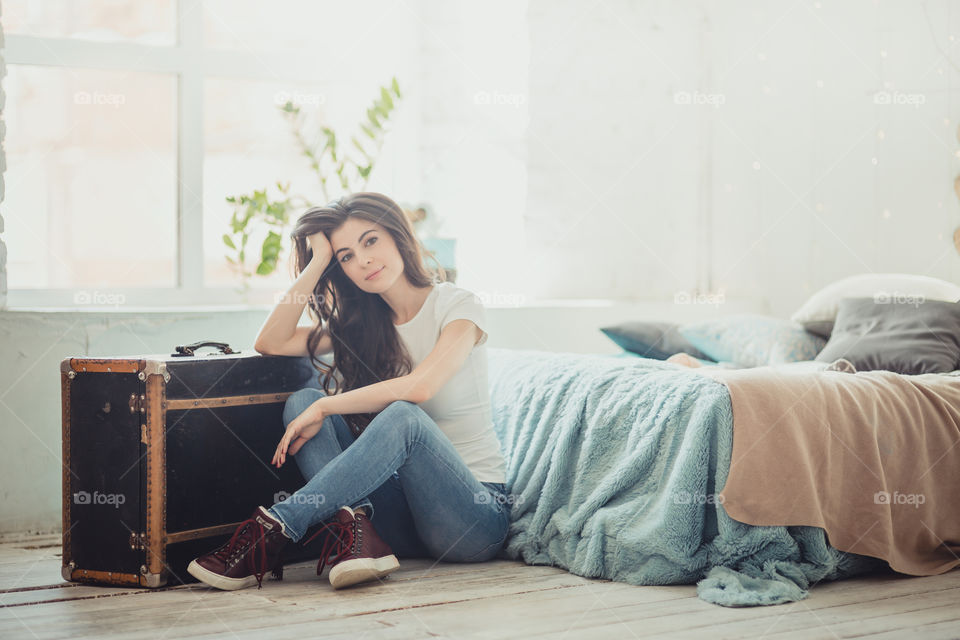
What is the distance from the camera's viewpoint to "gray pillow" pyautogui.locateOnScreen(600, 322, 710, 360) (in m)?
3.38

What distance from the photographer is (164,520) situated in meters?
2.11

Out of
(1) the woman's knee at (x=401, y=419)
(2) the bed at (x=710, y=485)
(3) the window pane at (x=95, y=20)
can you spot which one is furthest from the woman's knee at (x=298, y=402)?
(3) the window pane at (x=95, y=20)

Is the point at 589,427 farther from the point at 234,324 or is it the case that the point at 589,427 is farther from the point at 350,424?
the point at 234,324

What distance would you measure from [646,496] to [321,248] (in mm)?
943

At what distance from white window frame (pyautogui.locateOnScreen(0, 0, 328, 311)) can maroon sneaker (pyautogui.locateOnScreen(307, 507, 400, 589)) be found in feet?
5.69

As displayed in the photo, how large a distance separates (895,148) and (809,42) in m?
0.56

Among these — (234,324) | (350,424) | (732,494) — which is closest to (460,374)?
(350,424)

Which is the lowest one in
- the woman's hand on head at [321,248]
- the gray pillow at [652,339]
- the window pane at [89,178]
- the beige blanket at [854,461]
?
the beige blanket at [854,461]

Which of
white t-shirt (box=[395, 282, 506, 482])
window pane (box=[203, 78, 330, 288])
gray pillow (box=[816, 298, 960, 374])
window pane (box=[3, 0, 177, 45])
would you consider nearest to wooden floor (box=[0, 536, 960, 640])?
white t-shirt (box=[395, 282, 506, 482])

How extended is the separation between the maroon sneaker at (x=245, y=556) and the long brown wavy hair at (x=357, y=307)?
0.43m

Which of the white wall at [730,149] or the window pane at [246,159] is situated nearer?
the white wall at [730,149]

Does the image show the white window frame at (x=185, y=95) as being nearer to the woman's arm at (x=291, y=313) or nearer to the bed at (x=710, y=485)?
the woman's arm at (x=291, y=313)

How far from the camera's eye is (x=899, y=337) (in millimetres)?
2887

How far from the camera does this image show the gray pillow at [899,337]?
9.17ft
